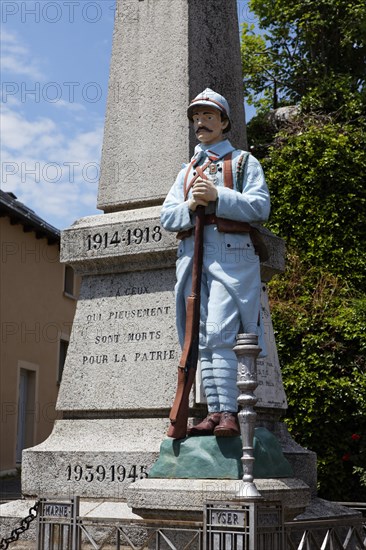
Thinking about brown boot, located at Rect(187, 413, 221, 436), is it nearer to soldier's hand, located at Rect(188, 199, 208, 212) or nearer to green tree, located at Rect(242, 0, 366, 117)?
soldier's hand, located at Rect(188, 199, 208, 212)

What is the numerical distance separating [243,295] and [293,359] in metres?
6.20

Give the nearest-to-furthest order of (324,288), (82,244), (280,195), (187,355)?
(187,355) < (82,244) < (324,288) < (280,195)

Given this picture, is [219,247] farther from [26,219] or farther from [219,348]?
[26,219]

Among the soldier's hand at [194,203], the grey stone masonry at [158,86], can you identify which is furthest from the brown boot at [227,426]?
the grey stone masonry at [158,86]

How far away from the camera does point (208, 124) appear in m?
6.40

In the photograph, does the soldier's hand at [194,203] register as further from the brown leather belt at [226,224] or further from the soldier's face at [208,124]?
the soldier's face at [208,124]

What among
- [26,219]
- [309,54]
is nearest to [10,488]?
[26,219]

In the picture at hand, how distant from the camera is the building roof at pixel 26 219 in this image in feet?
68.7

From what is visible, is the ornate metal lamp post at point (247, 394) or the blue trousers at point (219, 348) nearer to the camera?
the ornate metal lamp post at point (247, 394)

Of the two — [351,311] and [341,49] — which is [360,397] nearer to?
[351,311]

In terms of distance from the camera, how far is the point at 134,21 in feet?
26.5

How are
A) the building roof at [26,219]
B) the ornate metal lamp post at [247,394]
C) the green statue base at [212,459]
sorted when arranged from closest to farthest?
1. the ornate metal lamp post at [247,394]
2. the green statue base at [212,459]
3. the building roof at [26,219]

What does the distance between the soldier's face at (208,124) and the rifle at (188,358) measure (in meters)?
0.82

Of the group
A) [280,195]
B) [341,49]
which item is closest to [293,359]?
[280,195]
